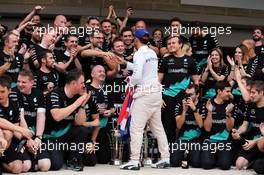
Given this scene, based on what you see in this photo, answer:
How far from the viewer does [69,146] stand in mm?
7621

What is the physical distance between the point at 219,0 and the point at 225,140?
6.16 m

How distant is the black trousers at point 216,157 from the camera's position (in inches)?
312

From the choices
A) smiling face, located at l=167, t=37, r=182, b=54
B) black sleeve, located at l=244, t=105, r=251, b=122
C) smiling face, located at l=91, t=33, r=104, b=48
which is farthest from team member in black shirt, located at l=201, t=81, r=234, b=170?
smiling face, located at l=91, t=33, r=104, b=48

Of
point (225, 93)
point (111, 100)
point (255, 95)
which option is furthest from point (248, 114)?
point (111, 100)

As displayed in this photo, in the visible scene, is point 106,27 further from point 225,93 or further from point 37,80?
point 225,93

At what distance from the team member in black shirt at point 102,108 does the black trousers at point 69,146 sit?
59 cm

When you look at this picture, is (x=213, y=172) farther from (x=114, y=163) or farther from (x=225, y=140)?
(x=114, y=163)

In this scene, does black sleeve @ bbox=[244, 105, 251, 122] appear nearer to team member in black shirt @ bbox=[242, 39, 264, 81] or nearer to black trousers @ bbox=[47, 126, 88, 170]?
team member in black shirt @ bbox=[242, 39, 264, 81]

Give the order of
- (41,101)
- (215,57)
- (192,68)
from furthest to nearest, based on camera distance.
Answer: (215,57), (192,68), (41,101)

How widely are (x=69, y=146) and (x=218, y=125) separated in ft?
7.47

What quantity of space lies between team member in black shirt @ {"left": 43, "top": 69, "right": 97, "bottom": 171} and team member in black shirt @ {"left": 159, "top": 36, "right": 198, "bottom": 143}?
1.39 meters

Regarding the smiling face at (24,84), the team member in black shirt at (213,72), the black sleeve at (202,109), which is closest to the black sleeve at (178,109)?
the black sleeve at (202,109)

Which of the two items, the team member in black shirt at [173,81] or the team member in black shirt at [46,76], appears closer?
the team member in black shirt at [46,76]

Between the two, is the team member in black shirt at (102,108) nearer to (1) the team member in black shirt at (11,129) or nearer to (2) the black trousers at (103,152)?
(2) the black trousers at (103,152)
